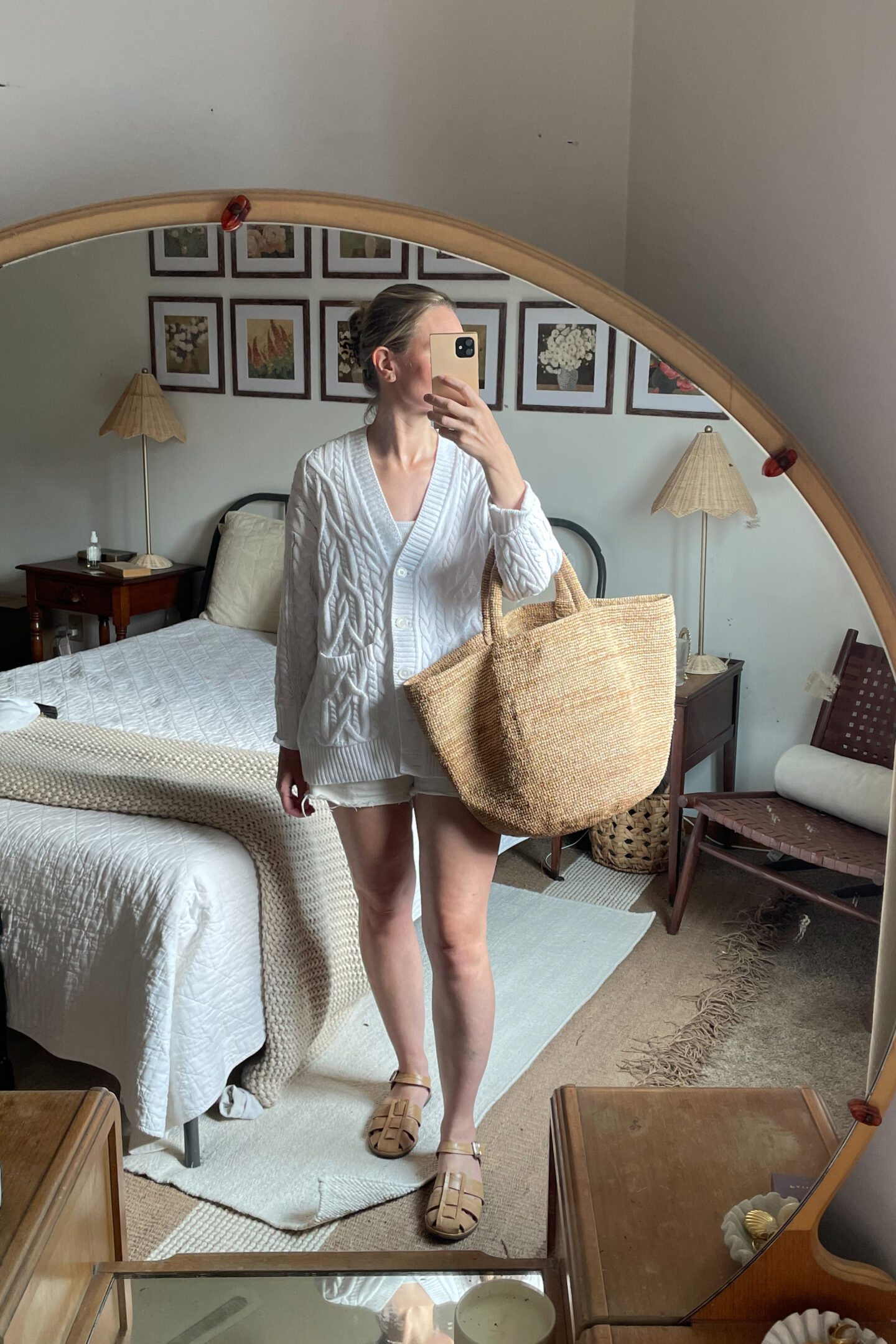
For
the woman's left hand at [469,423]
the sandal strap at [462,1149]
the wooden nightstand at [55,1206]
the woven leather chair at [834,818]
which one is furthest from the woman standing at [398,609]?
the wooden nightstand at [55,1206]

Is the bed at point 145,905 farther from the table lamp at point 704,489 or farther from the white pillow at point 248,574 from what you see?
the table lamp at point 704,489

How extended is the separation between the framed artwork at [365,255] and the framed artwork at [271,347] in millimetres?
48

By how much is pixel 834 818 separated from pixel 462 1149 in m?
0.49

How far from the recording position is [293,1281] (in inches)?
41.0

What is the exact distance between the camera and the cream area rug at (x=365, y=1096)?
40.1 inches

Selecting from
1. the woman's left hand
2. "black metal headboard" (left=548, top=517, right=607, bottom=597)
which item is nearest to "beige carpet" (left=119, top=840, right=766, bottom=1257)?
"black metal headboard" (left=548, top=517, right=607, bottom=597)

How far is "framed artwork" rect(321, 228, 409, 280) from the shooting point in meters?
0.92

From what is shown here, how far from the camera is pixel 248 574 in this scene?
0.98 m

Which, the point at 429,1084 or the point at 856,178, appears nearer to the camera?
the point at 856,178

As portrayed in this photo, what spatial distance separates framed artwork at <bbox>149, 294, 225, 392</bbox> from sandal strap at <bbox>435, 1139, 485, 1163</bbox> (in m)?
0.77

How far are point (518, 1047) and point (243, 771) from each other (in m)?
0.38

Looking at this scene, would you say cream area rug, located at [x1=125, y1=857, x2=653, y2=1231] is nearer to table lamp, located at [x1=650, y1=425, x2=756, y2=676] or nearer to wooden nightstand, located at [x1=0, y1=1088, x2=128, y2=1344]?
wooden nightstand, located at [x1=0, y1=1088, x2=128, y2=1344]

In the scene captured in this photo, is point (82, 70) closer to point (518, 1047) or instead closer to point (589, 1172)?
point (518, 1047)

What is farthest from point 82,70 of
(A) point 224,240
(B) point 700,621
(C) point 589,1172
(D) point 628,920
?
(C) point 589,1172
